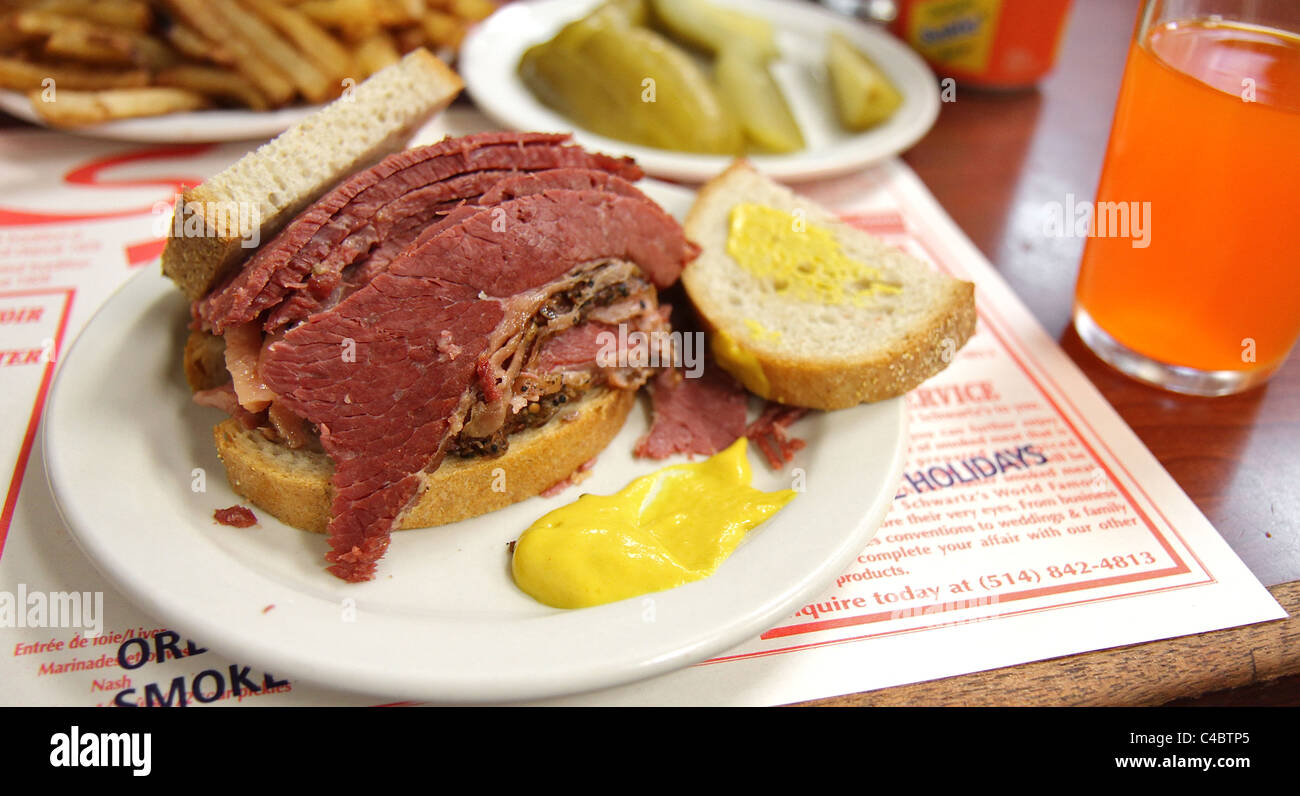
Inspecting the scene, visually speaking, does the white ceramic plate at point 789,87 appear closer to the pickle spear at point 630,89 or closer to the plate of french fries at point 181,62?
the pickle spear at point 630,89

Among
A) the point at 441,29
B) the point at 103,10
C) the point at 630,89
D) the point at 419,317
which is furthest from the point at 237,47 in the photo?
the point at 419,317

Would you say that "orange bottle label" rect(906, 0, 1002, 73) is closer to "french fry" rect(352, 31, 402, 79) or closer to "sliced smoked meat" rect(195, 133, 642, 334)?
"french fry" rect(352, 31, 402, 79)

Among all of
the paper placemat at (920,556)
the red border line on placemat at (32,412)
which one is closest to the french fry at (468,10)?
the paper placemat at (920,556)

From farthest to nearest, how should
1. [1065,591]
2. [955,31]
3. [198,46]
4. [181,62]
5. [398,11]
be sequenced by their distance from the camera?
1. [955,31]
2. [398,11]
3. [181,62]
4. [198,46]
5. [1065,591]

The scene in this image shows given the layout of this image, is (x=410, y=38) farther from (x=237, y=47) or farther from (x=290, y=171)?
(x=290, y=171)
